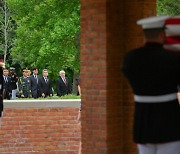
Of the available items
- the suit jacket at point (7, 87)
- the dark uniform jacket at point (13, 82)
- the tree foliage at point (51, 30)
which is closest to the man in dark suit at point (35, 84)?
the suit jacket at point (7, 87)

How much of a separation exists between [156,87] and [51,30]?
100ft

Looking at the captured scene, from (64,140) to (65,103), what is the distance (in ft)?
2.68

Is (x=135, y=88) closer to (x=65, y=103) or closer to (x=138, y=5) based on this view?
(x=138, y=5)

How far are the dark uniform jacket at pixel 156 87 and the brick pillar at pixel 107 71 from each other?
11.9 feet

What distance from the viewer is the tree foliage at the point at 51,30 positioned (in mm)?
35031

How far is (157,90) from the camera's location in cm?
634

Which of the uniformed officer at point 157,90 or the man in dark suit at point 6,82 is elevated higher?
the uniformed officer at point 157,90

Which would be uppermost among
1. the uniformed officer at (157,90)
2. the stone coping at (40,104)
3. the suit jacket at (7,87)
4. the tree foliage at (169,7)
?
the tree foliage at (169,7)

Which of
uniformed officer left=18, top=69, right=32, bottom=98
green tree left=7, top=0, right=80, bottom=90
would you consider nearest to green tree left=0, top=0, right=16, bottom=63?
green tree left=7, top=0, right=80, bottom=90

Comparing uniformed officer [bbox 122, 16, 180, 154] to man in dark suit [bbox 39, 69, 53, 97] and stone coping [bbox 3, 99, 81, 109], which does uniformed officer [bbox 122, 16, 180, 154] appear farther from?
man in dark suit [bbox 39, 69, 53, 97]

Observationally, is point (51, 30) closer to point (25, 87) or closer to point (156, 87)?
point (25, 87)

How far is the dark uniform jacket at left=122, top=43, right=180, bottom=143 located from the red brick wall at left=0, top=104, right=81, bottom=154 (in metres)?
8.97

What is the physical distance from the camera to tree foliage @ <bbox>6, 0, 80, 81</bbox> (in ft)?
115

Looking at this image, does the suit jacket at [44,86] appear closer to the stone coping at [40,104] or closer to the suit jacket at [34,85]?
the suit jacket at [34,85]
